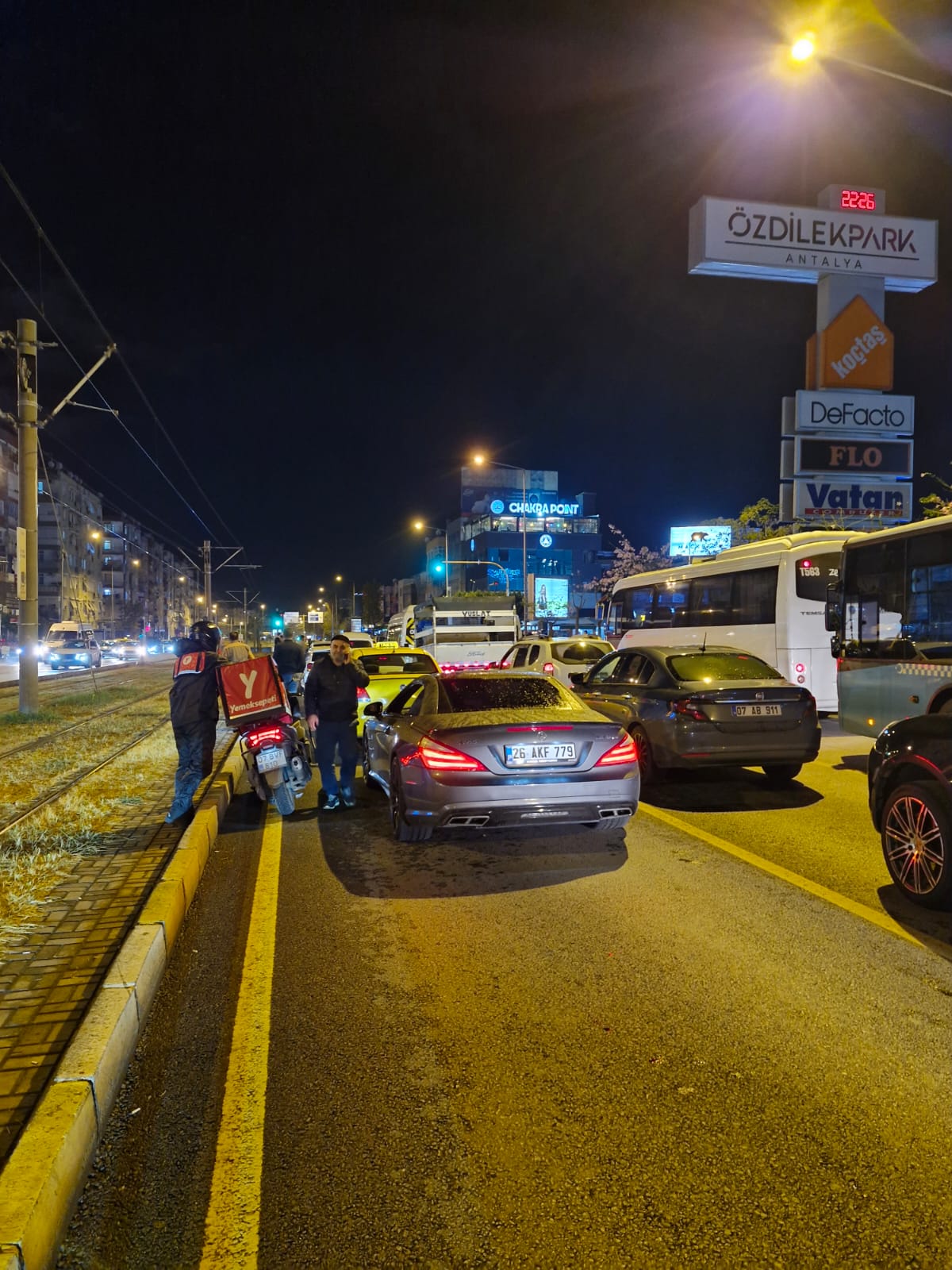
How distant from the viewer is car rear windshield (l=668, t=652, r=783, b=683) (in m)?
8.88

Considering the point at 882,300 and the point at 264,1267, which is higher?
the point at 882,300

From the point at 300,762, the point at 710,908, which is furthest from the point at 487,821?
the point at 300,762

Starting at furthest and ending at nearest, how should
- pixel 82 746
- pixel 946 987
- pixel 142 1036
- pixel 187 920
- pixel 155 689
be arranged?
pixel 155 689
pixel 82 746
pixel 187 920
pixel 946 987
pixel 142 1036

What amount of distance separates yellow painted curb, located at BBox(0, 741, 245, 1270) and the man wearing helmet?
2.71 m

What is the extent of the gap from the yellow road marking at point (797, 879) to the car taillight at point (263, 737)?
3.69 metres

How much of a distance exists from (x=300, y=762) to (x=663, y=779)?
408cm

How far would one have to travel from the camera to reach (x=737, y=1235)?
234cm

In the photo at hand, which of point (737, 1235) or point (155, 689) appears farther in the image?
point (155, 689)

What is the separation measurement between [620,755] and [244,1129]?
12.9 ft

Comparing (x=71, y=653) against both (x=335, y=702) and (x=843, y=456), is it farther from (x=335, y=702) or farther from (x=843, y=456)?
(x=335, y=702)

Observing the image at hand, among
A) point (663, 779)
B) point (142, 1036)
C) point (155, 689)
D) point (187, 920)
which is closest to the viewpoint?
point (142, 1036)

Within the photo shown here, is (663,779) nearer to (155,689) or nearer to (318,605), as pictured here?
(155,689)

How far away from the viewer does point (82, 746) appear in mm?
12469

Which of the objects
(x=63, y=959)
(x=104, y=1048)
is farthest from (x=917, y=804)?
(x=63, y=959)
